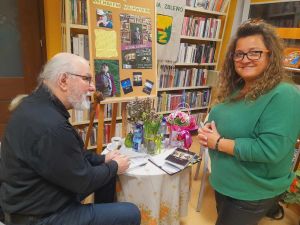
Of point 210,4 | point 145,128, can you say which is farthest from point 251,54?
point 210,4

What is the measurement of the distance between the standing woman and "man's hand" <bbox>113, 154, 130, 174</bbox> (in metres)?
0.48

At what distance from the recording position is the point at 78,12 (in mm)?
2396

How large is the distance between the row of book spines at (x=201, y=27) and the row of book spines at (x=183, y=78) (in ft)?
1.62

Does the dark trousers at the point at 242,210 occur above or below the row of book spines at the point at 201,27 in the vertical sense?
below

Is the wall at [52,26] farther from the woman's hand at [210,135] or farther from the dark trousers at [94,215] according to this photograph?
the woman's hand at [210,135]

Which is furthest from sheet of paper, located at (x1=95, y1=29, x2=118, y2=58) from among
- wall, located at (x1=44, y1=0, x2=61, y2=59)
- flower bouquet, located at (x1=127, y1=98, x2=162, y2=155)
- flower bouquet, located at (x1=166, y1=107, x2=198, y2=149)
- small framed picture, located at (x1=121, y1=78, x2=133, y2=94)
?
wall, located at (x1=44, y1=0, x2=61, y2=59)

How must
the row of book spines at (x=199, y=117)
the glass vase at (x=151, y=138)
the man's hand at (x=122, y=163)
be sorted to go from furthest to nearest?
the row of book spines at (x=199, y=117) → the glass vase at (x=151, y=138) → the man's hand at (x=122, y=163)

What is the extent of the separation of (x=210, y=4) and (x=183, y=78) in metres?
1.06

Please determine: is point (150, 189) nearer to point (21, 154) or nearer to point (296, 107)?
point (21, 154)

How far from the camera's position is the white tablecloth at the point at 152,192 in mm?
1427

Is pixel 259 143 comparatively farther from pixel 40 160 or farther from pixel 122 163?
pixel 40 160

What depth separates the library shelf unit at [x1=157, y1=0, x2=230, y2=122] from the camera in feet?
10.7

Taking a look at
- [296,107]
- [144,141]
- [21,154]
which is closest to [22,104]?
[21,154]

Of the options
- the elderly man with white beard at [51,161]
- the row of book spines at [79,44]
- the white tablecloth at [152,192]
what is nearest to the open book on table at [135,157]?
the white tablecloth at [152,192]
